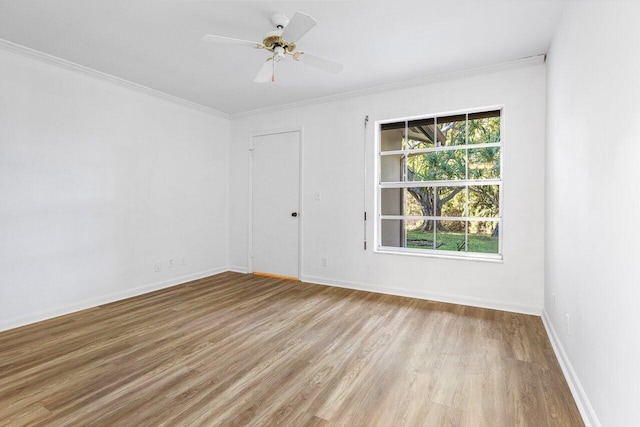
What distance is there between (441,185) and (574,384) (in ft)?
7.68

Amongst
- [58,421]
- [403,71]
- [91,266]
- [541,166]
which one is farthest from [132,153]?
[541,166]

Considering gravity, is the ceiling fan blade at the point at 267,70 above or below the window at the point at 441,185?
above

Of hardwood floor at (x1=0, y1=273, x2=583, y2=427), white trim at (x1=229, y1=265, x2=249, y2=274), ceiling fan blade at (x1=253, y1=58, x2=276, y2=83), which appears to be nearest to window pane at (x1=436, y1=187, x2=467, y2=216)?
hardwood floor at (x1=0, y1=273, x2=583, y2=427)

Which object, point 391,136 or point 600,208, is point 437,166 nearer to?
point 391,136

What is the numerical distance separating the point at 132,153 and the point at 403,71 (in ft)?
10.9

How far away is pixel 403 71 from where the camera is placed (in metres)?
3.52

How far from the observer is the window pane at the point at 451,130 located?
374 cm

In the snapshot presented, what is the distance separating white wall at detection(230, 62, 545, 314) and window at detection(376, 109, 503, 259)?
149 mm

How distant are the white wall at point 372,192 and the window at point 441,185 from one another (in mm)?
149

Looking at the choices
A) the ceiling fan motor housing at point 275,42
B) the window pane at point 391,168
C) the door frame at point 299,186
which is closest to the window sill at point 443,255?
the window pane at point 391,168

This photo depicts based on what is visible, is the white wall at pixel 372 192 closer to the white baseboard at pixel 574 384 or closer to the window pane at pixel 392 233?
the window pane at pixel 392 233

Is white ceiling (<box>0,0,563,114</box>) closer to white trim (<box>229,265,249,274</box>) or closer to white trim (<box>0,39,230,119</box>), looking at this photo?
white trim (<box>0,39,230,119</box>)

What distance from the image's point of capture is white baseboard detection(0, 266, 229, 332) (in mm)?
3000

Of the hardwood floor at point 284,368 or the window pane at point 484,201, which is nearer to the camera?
the hardwood floor at point 284,368
